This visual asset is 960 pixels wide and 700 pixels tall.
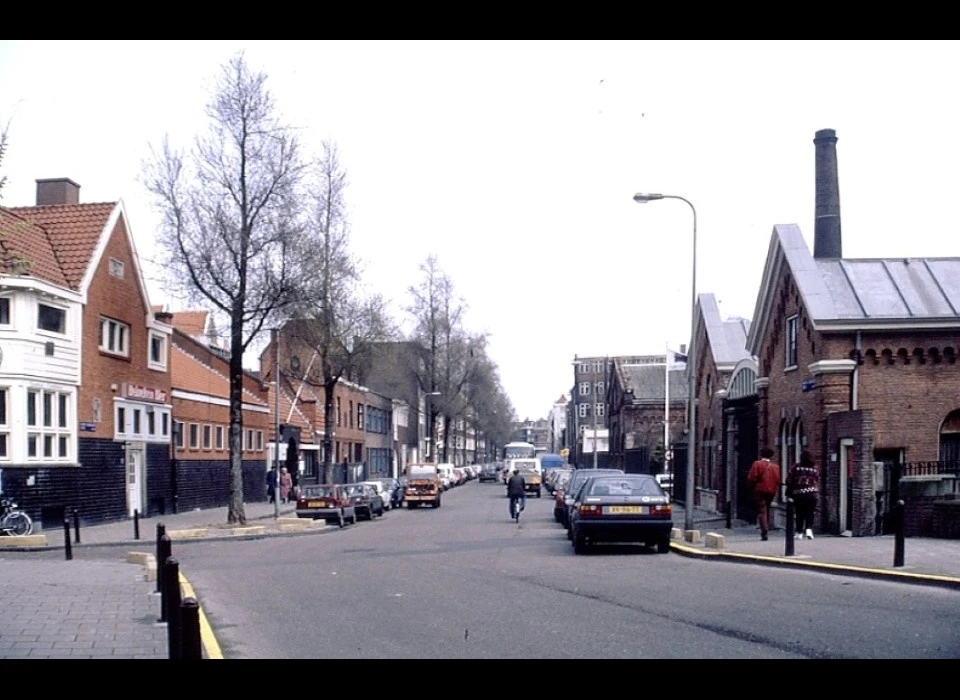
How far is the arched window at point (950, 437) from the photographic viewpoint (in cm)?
2211

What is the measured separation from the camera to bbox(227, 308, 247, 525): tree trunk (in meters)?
27.0

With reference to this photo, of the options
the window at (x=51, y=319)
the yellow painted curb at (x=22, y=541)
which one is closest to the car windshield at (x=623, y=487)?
the yellow painted curb at (x=22, y=541)

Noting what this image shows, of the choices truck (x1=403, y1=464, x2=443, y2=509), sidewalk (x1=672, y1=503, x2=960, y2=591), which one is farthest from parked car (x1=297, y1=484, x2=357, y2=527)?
sidewalk (x1=672, y1=503, x2=960, y2=591)

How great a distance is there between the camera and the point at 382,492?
1542 inches

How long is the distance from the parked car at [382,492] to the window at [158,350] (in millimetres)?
8329

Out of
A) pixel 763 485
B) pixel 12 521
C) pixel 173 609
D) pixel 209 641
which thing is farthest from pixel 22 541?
pixel 173 609

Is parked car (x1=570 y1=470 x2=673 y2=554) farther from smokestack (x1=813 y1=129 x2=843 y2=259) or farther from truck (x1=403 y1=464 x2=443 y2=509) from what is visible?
truck (x1=403 y1=464 x2=443 y2=509)

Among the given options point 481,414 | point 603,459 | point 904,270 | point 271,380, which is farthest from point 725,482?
point 481,414

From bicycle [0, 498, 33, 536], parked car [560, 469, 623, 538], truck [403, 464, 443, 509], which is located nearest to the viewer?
bicycle [0, 498, 33, 536]

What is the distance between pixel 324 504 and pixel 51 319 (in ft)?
31.9

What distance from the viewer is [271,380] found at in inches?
2192

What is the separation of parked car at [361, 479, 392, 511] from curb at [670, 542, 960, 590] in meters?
18.8

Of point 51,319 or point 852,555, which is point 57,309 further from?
point 852,555
